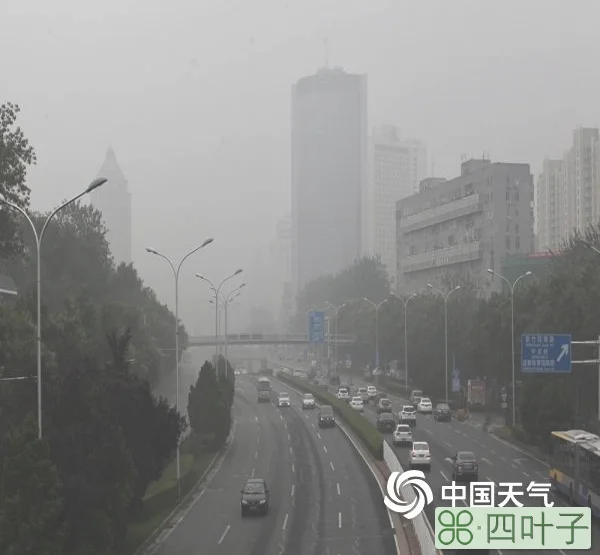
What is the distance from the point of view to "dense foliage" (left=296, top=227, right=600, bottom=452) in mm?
47250

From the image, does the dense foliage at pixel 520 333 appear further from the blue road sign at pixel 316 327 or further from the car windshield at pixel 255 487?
the car windshield at pixel 255 487

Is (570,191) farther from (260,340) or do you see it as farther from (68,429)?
(68,429)

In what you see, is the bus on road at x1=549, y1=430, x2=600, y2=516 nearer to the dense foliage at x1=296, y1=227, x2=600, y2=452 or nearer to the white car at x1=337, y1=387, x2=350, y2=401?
the dense foliage at x1=296, y1=227, x2=600, y2=452

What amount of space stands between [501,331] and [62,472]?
45.3 m

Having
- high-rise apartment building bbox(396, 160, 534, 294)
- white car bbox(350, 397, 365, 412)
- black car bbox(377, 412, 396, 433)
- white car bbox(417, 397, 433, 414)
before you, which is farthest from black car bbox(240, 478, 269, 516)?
high-rise apartment building bbox(396, 160, 534, 294)

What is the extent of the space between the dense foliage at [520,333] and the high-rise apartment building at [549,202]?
6779 centimetres

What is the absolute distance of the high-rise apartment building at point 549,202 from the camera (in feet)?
556

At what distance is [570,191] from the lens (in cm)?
16250

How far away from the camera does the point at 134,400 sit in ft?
105

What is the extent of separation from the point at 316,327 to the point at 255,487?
220 feet

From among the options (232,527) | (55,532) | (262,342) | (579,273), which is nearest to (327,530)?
(232,527)

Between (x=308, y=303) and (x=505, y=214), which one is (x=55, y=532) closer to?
(x=505, y=214)

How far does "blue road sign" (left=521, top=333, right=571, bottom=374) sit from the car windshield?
14.6 m

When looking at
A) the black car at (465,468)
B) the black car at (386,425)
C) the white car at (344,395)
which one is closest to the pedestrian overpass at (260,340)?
the white car at (344,395)
